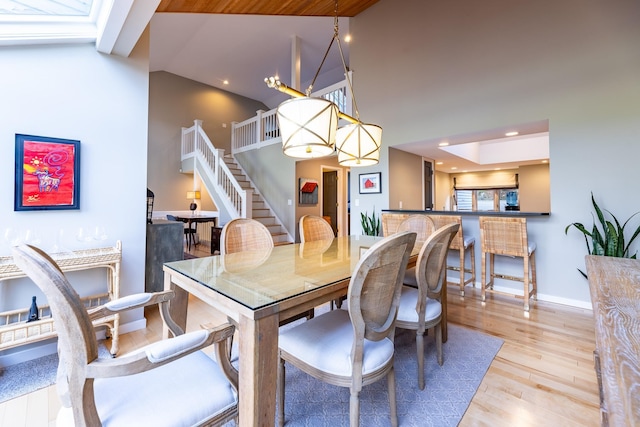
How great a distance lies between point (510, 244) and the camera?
3047 mm

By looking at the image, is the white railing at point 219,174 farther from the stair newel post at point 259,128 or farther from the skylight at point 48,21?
the skylight at point 48,21

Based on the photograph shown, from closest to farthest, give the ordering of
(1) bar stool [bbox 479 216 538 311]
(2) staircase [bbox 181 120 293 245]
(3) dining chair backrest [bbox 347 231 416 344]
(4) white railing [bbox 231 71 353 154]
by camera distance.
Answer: (3) dining chair backrest [bbox 347 231 416 344] → (1) bar stool [bbox 479 216 538 311] → (2) staircase [bbox 181 120 293 245] → (4) white railing [bbox 231 71 353 154]

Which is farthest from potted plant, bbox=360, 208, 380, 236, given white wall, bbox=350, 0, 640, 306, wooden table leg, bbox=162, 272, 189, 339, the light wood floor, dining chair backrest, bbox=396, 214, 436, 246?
wooden table leg, bbox=162, 272, 189, 339

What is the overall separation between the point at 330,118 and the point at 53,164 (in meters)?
2.05

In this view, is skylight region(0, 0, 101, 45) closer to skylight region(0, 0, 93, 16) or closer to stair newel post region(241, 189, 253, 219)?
skylight region(0, 0, 93, 16)

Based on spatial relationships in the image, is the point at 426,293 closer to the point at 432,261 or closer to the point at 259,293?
the point at 432,261

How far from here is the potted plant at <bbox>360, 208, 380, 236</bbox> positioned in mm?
4389

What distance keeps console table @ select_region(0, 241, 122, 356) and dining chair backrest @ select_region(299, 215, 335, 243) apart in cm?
154

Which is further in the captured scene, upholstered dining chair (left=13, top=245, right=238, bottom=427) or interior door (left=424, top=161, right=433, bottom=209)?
interior door (left=424, top=161, right=433, bottom=209)

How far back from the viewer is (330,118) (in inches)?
66.1

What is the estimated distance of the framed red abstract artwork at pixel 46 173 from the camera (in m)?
1.94

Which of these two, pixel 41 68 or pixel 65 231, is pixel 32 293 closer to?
pixel 65 231

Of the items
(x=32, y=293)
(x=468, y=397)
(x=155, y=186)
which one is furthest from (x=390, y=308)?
(x=155, y=186)

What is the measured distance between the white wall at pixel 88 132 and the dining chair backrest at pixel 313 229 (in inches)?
57.0
